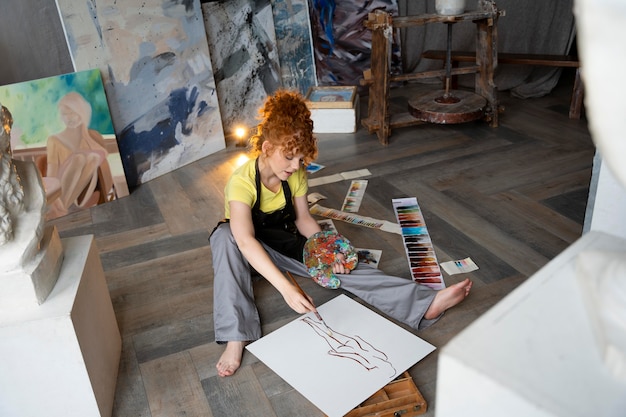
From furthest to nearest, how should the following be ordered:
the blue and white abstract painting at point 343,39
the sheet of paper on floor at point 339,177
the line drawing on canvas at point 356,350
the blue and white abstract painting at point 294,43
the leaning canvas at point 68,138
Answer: the blue and white abstract painting at point 343,39 < the blue and white abstract painting at point 294,43 < the sheet of paper on floor at point 339,177 < the leaning canvas at point 68,138 < the line drawing on canvas at point 356,350

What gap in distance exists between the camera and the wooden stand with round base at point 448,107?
367cm

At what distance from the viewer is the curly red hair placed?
1848mm

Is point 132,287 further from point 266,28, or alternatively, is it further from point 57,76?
point 266,28

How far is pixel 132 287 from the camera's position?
2312 mm

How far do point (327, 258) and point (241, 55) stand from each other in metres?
2.27

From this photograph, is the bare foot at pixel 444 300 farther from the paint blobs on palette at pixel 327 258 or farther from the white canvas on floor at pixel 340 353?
the paint blobs on palette at pixel 327 258

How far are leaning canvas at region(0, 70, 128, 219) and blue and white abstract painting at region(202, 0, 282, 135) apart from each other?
3.26ft

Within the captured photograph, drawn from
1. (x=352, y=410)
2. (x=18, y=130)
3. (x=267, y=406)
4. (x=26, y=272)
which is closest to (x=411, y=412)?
(x=352, y=410)

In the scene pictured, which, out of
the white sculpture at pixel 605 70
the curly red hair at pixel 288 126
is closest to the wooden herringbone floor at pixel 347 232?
the curly red hair at pixel 288 126

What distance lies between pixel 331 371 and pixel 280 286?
30cm

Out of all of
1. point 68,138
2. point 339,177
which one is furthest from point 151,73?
point 339,177

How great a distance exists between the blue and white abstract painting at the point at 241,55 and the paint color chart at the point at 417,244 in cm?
156

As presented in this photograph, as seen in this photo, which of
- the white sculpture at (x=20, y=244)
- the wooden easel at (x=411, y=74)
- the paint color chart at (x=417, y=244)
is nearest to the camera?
the white sculpture at (x=20, y=244)

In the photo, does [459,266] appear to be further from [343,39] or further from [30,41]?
[343,39]
